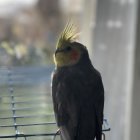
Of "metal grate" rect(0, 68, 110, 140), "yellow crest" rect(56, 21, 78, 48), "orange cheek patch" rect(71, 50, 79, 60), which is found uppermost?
"yellow crest" rect(56, 21, 78, 48)

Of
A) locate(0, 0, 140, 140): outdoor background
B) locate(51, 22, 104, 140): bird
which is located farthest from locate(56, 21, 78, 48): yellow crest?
locate(0, 0, 140, 140): outdoor background

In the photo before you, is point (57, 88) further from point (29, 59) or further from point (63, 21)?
point (63, 21)

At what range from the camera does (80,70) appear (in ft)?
4.21

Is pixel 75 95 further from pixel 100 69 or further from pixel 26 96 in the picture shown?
pixel 100 69

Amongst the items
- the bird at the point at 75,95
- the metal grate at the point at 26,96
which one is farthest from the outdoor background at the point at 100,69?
the bird at the point at 75,95

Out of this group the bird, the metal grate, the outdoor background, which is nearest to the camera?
the bird

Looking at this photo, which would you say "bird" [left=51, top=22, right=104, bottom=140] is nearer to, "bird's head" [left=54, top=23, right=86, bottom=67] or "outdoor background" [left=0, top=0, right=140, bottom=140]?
"bird's head" [left=54, top=23, right=86, bottom=67]

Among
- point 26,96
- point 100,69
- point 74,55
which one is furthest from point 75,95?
point 100,69

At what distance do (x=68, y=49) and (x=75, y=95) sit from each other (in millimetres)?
123

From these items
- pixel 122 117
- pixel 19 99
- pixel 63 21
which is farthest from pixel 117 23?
pixel 63 21

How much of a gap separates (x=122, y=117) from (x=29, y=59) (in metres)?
0.44

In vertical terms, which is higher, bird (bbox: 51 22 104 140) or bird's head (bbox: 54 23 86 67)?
bird's head (bbox: 54 23 86 67)

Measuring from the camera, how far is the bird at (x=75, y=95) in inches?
47.8

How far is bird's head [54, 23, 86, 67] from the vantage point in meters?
1.27
